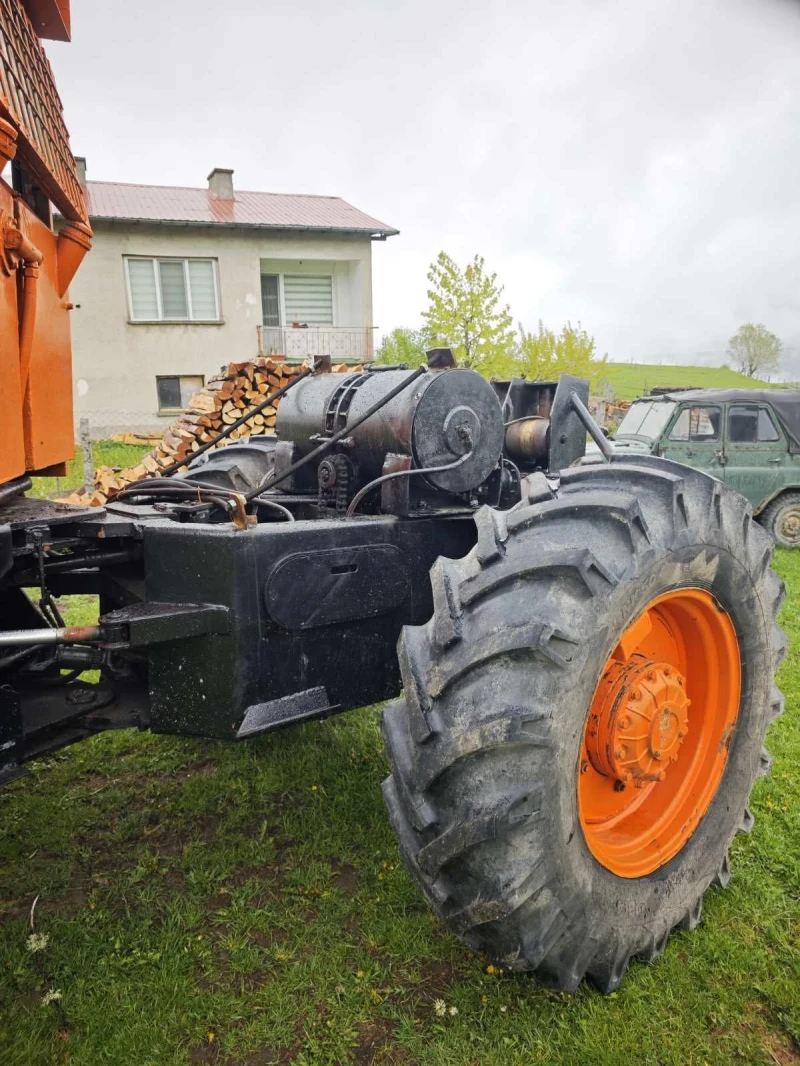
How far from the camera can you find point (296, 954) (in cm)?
243

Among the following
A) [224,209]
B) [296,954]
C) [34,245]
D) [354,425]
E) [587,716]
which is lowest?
[296,954]

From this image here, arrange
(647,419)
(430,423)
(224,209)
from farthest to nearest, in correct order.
Result: (224,209) < (647,419) < (430,423)

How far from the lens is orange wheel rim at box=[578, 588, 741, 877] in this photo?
2230 millimetres

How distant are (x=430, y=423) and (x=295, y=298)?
20.5 meters

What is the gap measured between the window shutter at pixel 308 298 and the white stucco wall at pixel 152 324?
104cm

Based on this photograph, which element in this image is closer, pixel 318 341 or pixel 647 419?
pixel 647 419

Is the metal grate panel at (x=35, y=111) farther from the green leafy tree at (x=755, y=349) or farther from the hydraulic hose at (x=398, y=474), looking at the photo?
the green leafy tree at (x=755, y=349)

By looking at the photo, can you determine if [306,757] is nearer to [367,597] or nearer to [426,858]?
[367,597]

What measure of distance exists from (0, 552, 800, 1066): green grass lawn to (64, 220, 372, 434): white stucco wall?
17655 mm

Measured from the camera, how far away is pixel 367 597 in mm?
2500

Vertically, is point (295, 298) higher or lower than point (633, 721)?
higher

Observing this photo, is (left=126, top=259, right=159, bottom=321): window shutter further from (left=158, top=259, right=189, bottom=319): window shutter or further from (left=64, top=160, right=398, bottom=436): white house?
(left=158, top=259, right=189, bottom=319): window shutter

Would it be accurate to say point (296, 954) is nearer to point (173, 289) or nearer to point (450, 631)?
point (450, 631)

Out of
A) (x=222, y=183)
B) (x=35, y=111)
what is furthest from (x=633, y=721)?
(x=222, y=183)
